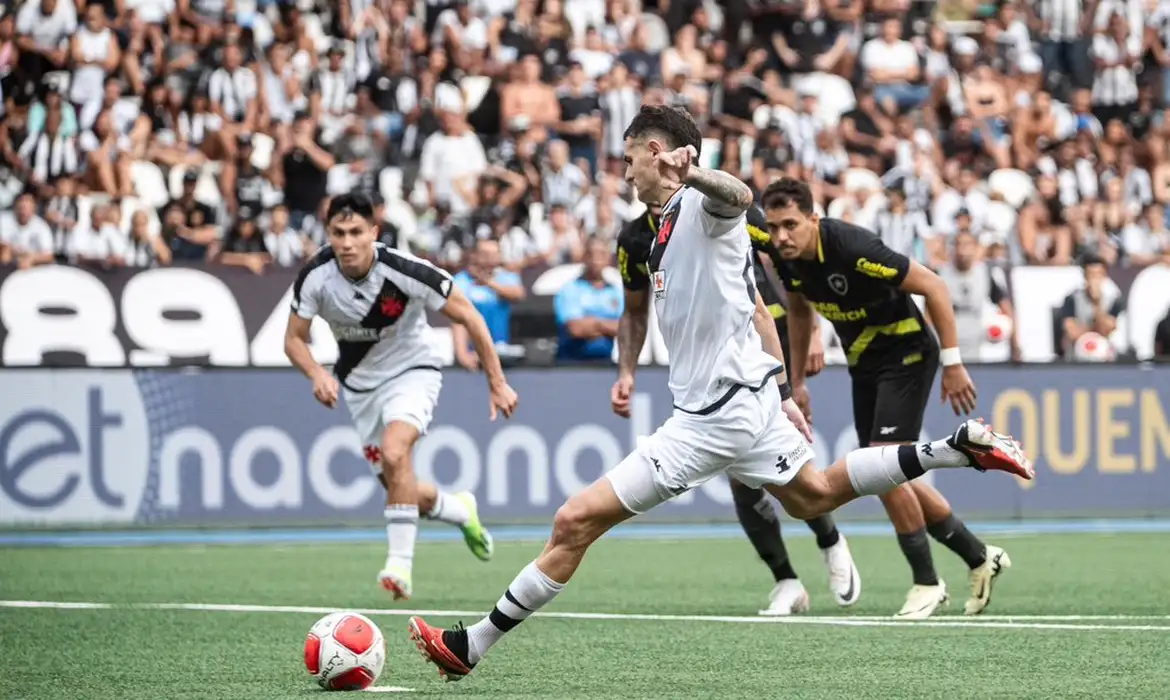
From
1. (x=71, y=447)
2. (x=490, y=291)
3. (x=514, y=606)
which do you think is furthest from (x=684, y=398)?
(x=490, y=291)

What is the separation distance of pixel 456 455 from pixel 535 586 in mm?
10251

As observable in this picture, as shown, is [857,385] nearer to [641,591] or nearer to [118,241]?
[641,591]

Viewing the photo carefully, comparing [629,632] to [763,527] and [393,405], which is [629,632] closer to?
[763,527]

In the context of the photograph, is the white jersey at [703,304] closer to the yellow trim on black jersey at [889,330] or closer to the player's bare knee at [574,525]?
the player's bare knee at [574,525]

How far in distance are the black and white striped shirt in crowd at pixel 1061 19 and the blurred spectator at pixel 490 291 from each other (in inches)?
426

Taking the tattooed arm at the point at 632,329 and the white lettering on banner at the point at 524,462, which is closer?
the tattooed arm at the point at 632,329

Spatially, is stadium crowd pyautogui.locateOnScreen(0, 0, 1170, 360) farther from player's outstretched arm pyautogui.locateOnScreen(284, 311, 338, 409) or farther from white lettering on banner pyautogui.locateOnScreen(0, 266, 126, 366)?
player's outstretched arm pyautogui.locateOnScreen(284, 311, 338, 409)

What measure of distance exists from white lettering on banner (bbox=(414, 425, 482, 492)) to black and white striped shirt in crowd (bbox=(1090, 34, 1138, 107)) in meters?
11.7

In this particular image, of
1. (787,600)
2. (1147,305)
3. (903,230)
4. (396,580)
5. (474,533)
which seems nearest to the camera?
(787,600)

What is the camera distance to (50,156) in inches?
828

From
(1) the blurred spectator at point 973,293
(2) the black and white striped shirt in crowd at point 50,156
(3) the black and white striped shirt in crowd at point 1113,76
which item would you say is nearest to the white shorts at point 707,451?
(1) the blurred spectator at point 973,293

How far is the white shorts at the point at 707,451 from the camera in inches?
303

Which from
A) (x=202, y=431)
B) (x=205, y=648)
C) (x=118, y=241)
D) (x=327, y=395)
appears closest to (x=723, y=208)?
(x=205, y=648)

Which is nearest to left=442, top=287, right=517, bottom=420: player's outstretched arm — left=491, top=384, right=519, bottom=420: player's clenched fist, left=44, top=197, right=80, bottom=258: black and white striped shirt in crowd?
left=491, top=384, right=519, bottom=420: player's clenched fist
